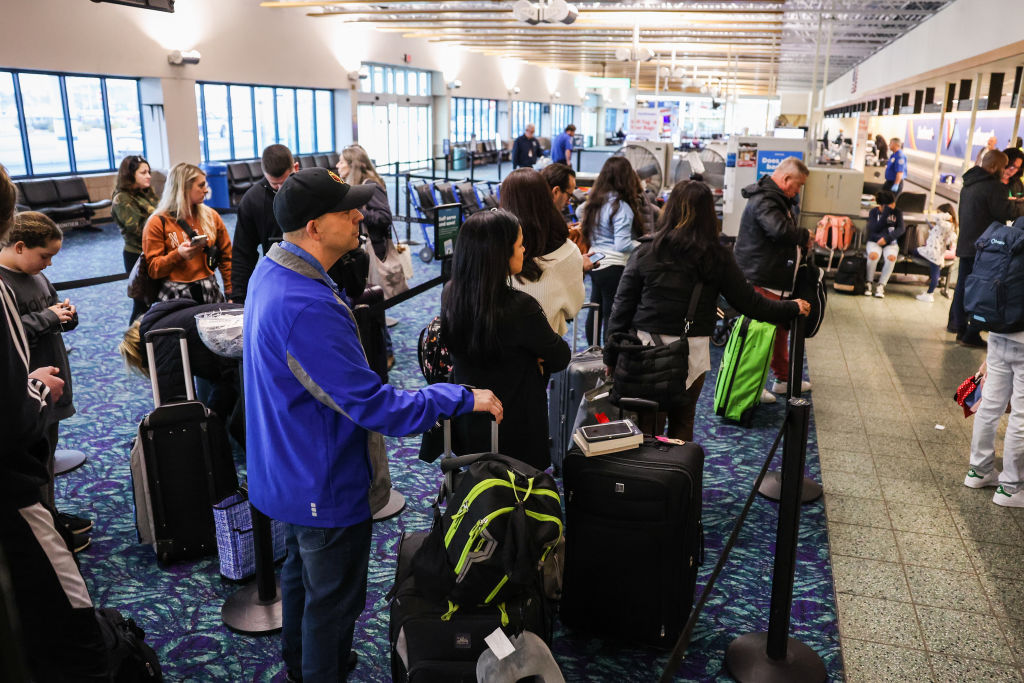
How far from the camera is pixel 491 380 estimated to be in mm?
2744

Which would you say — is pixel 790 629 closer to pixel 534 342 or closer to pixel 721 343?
pixel 534 342

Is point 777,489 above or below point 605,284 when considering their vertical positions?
below

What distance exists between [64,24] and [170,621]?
43.7ft

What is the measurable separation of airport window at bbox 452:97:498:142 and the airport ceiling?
1979 millimetres

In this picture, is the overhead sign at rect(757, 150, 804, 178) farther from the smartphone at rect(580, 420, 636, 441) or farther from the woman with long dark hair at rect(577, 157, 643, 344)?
the smartphone at rect(580, 420, 636, 441)

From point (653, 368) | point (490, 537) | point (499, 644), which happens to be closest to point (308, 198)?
point (490, 537)

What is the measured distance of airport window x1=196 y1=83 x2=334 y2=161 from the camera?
17562 mm

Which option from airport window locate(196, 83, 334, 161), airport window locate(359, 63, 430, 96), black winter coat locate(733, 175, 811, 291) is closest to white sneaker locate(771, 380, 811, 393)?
black winter coat locate(733, 175, 811, 291)

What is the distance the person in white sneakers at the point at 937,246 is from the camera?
29.3 feet

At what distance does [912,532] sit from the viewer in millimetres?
3871

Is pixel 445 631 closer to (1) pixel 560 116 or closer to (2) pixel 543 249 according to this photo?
(2) pixel 543 249

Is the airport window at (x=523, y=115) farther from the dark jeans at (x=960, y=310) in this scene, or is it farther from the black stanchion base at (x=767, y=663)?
the black stanchion base at (x=767, y=663)

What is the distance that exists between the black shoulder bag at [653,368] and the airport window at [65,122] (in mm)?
13492

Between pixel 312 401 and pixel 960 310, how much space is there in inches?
279
